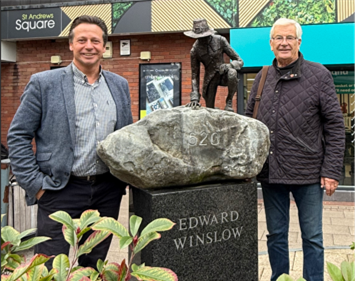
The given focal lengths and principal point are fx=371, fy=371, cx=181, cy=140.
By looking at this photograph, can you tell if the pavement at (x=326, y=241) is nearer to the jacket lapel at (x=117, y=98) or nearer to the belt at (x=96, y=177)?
the belt at (x=96, y=177)

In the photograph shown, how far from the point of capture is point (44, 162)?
248 cm

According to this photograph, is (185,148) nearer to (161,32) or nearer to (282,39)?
(282,39)

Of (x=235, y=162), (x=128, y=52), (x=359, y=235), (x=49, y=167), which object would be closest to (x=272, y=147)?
(x=235, y=162)

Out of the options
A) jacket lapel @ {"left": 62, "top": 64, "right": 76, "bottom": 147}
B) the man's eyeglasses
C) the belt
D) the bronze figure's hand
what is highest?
the man's eyeglasses

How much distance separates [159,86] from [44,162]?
231 inches

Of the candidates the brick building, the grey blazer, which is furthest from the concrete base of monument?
the brick building

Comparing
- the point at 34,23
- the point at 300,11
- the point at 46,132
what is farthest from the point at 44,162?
the point at 34,23

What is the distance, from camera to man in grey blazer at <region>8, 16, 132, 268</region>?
2.43 meters

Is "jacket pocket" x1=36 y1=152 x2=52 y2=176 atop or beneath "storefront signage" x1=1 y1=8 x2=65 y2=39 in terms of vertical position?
beneath

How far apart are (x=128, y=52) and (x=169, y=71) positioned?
106 centimetres

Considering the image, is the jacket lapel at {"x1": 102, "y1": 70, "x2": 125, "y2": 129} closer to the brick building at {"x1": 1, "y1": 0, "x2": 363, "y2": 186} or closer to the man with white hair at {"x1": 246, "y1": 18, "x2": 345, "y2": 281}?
the man with white hair at {"x1": 246, "y1": 18, "x2": 345, "y2": 281}

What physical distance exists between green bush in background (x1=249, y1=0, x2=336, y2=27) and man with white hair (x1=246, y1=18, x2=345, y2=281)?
15.1 feet

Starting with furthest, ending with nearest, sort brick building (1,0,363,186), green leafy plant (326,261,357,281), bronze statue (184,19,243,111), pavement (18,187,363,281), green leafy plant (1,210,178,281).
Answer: brick building (1,0,363,186), pavement (18,187,363,281), bronze statue (184,19,243,111), green leafy plant (1,210,178,281), green leafy plant (326,261,357,281)

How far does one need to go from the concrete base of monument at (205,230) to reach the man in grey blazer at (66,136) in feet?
1.27
